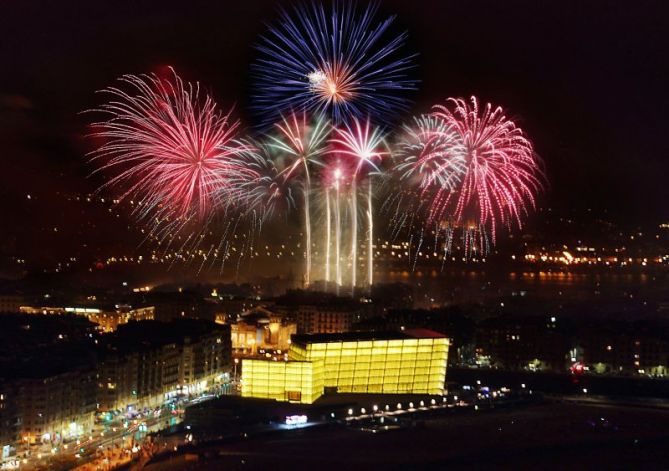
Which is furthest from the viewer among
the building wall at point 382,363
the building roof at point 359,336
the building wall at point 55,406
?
the building roof at point 359,336

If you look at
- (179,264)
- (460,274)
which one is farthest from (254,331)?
(460,274)

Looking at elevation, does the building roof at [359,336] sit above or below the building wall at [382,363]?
above

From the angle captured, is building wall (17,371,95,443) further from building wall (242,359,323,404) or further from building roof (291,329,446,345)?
building roof (291,329,446,345)

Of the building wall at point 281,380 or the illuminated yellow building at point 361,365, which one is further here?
the illuminated yellow building at point 361,365

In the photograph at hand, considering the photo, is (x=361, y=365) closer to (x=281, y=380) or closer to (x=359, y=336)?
(x=359, y=336)

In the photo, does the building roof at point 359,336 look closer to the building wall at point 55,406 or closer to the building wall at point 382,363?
the building wall at point 382,363

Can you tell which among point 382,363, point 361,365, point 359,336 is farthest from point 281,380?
point 382,363

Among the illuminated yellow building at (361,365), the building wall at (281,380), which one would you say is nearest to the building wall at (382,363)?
the illuminated yellow building at (361,365)
